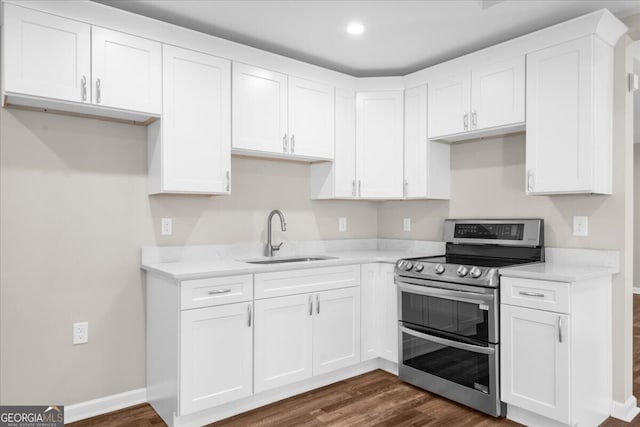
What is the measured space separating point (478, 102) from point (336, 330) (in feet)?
6.31

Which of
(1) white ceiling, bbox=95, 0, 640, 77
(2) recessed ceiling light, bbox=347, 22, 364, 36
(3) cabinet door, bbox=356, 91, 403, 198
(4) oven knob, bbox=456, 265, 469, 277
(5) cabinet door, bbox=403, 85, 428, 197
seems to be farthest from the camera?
(3) cabinet door, bbox=356, 91, 403, 198

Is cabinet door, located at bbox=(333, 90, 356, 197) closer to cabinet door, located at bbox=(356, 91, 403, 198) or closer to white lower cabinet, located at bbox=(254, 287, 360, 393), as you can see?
cabinet door, located at bbox=(356, 91, 403, 198)

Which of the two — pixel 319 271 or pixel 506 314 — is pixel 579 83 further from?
pixel 319 271

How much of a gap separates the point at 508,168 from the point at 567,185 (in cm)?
64

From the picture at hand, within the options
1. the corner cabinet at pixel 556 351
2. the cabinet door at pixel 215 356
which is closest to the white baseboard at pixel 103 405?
the cabinet door at pixel 215 356

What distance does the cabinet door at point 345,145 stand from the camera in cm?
348

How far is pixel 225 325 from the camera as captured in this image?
2539 mm

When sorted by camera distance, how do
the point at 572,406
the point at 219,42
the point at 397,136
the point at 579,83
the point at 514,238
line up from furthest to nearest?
the point at 397,136 → the point at 514,238 → the point at 219,42 → the point at 579,83 → the point at 572,406

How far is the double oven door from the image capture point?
2.59 m

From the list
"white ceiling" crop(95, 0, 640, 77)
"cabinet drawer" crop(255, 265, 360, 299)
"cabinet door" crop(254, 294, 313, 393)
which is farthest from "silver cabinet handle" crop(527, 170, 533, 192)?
"cabinet door" crop(254, 294, 313, 393)

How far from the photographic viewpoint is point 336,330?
10.1 feet

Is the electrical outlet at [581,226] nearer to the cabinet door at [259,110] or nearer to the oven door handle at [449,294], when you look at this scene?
the oven door handle at [449,294]

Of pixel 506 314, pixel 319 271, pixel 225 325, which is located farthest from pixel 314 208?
pixel 506 314

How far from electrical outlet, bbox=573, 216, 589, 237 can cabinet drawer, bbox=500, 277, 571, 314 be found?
2.13 feet
